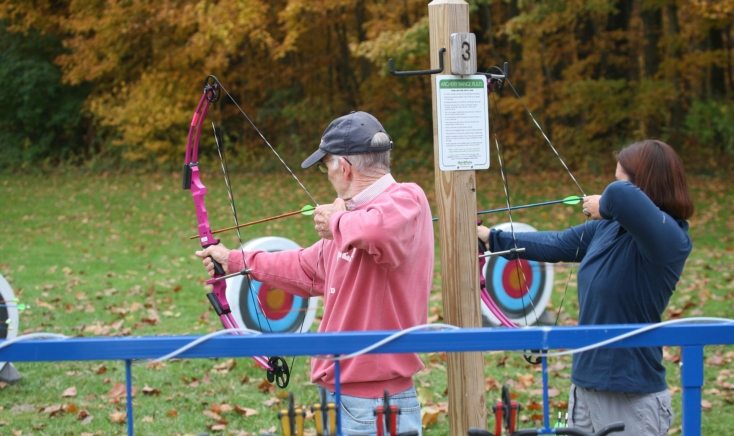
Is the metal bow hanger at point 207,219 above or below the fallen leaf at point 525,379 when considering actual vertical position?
above

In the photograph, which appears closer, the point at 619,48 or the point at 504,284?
the point at 504,284

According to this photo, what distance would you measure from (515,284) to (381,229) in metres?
4.00

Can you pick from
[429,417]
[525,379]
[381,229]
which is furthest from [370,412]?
[525,379]

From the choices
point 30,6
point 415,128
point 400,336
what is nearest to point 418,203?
point 400,336

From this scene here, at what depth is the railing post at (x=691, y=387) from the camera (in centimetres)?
198

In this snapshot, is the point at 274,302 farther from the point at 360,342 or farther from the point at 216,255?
the point at 360,342

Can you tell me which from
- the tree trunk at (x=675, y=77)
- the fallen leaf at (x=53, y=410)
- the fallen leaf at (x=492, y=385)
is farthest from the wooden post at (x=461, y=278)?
the tree trunk at (x=675, y=77)

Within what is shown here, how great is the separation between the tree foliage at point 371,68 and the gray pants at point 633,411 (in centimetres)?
1190

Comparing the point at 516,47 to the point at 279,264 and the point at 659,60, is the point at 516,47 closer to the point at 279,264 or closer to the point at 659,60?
the point at 659,60

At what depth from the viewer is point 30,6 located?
20.4m

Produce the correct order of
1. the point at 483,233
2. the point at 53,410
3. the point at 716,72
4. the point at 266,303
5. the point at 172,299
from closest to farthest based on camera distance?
the point at 483,233 → the point at 53,410 → the point at 266,303 → the point at 172,299 → the point at 716,72

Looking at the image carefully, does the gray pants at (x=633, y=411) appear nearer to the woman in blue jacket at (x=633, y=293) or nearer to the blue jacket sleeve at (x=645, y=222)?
the woman in blue jacket at (x=633, y=293)

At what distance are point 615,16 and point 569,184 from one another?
5593 millimetres

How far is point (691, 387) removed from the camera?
6.60 ft
